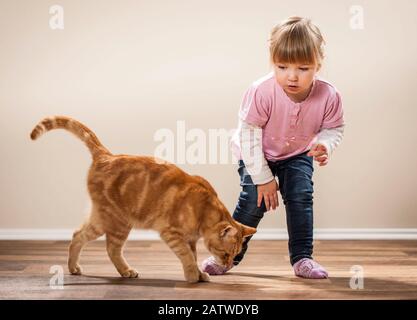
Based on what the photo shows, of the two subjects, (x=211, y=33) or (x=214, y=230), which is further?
(x=211, y=33)

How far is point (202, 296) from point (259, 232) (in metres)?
1.15

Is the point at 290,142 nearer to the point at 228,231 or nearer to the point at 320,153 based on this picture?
the point at 320,153

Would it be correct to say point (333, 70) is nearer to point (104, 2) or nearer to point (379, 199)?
point (379, 199)

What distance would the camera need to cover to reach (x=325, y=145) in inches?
81.7

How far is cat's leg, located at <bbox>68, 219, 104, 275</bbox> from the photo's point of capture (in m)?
2.08

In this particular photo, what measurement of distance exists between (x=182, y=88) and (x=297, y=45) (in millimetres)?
985

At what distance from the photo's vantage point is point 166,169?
2055 millimetres

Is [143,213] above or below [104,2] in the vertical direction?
below

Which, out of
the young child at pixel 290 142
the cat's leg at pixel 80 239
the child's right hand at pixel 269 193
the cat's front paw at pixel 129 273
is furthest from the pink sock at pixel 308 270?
the cat's leg at pixel 80 239

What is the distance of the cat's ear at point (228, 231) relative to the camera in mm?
1981

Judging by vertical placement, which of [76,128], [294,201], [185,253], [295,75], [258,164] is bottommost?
[185,253]

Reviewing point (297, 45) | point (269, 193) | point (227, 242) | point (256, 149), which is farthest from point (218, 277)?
point (297, 45)

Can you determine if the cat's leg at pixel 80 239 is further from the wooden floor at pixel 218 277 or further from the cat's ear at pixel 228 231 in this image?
the cat's ear at pixel 228 231
